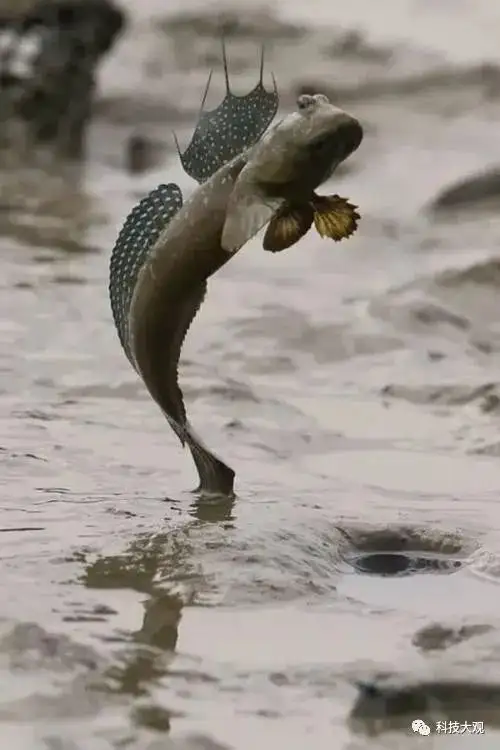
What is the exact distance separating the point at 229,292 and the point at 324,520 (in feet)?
7.91

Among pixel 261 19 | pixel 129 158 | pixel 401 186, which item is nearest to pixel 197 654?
pixel 401 186

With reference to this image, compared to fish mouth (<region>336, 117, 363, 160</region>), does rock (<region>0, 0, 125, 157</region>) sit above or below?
above

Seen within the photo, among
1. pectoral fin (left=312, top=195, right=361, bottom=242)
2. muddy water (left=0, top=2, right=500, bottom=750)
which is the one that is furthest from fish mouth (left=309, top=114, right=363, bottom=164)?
muddy water (left=0, top=2, right=500, bottom=750)

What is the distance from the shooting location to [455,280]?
5.32 metres

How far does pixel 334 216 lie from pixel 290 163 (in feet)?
0.52

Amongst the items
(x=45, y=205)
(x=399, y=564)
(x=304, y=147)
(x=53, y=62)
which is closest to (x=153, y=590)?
(x=399, y=564)

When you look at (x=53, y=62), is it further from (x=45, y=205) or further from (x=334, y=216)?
(x=334, y=216)

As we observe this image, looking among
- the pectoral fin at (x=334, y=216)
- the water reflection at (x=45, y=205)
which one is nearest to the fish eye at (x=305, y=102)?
the pectoral fin at (x=334, y=216)

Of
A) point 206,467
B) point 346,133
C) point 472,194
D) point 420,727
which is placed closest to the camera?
point 420,727

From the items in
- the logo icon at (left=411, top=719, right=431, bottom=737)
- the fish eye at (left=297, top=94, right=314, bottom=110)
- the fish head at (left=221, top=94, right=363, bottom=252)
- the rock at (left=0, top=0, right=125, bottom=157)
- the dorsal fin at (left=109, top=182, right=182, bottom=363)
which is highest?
the rock at (left=0, top=0, right=125, bottom=157)

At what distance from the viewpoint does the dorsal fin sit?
267 cm

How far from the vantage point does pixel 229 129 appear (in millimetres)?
2641

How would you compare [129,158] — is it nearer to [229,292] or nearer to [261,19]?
[229,292]

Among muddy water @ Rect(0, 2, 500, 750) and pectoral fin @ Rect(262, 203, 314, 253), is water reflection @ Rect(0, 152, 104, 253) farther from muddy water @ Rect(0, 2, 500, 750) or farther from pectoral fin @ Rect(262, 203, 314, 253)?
pectoral fin @ Rect(262, 203, 314, 253)
